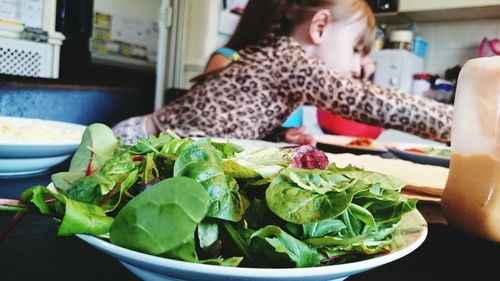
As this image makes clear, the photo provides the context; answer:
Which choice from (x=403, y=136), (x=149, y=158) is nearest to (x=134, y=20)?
(x=403, y=136)

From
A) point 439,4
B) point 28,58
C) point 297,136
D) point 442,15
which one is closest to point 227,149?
point 297,136

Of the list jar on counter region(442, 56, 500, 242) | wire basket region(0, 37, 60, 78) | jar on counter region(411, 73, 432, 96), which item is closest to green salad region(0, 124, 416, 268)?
jar on counter region(442, 56, 500, 242)

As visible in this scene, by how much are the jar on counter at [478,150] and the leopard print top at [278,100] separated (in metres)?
0.71

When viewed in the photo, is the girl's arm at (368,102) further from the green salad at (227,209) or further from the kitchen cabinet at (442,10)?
the kitchen cabinet at (442,10)

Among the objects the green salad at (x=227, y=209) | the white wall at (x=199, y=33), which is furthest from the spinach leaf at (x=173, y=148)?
the white wall at (x=199, y=33)

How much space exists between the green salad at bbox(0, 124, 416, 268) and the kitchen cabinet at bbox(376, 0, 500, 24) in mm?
3453

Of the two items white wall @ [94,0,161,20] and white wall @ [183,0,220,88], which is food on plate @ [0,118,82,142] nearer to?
white wall @ [183,0,220,88]

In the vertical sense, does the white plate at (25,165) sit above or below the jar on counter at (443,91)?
below

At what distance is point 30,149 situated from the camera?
23.0 inches

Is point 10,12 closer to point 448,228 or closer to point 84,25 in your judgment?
point 84,25

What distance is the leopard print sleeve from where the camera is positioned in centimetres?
116

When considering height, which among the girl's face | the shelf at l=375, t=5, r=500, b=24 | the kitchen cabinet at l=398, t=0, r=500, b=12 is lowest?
the girl's face

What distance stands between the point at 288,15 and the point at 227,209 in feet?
4.01

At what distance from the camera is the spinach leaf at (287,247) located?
27cm
